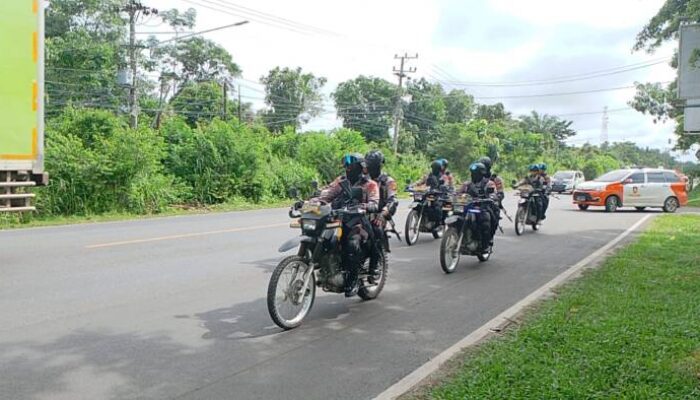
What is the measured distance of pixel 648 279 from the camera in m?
8.53

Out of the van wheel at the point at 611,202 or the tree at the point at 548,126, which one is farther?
the tree at the point at 548,126

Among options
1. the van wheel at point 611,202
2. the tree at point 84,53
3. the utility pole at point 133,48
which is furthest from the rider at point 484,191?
the tree at point 84,53

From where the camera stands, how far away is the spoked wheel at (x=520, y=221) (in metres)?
15.2

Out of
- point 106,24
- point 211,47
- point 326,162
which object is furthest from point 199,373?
point 211,47

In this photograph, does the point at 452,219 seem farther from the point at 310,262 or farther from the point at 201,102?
the point at 201,102

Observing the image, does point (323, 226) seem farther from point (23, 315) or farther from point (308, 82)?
point (308, 82)

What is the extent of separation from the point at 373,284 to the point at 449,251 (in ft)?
7.96

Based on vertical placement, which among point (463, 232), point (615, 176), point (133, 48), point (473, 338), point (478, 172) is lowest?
point (473, 338)

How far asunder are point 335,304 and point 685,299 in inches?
159

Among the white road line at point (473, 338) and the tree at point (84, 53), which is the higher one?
the tree at point (84, 53)

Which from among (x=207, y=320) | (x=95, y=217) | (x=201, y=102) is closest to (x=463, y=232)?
(x=207, y=320)

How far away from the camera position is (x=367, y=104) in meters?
64.1

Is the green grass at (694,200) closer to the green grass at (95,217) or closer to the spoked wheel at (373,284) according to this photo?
the green grass at (95,217)

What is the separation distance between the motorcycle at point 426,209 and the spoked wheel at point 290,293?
6745mm
